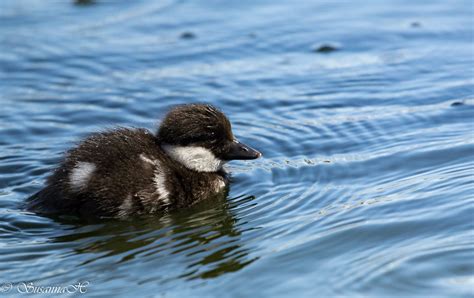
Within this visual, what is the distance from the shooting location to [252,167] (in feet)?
24.1

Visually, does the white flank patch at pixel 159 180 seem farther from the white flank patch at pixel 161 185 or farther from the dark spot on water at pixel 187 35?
the dark spot on water at pixel 187 35

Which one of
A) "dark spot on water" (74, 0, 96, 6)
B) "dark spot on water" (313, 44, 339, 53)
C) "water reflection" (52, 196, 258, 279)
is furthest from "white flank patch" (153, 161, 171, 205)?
"dark spot on water" (74, 0, 96, 6)

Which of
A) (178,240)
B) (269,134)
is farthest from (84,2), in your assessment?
(178,240)

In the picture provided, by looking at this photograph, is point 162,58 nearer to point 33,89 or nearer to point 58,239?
point 33,89

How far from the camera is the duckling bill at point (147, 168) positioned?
20.7ft

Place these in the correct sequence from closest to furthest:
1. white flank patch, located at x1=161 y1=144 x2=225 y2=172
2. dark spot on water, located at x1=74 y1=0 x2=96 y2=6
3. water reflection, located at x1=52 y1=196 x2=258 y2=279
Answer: water reflection, located at x1=52 y1=196 x2=258 y2=279 < white flank patch, located at x1=161 y1=144 x2=225 y2=172 < dark spot on water, located at x1=74 y1=0 x2=96 y2=6

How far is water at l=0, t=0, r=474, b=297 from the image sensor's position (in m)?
5.31

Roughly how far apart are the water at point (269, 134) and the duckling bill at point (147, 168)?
135 millimetres

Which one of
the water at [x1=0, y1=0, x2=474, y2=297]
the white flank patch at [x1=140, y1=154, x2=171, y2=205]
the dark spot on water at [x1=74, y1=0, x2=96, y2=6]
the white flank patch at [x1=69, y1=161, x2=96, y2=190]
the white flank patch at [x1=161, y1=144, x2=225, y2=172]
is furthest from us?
the dark spot on water at [x1=74, y1=0, x2=96, y2=6]

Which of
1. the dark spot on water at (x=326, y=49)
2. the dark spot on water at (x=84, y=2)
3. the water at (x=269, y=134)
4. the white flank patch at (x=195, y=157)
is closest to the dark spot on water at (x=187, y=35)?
the water at (x=269, y=134)

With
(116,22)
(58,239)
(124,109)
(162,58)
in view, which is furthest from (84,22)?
(58,239)

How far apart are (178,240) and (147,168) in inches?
29.7

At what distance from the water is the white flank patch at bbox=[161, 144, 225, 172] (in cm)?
23

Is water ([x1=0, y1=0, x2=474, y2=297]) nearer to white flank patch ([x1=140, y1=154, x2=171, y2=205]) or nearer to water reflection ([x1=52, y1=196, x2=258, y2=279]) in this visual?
water reflection ([x1=52, y1=196, x2=258, y2=279])
